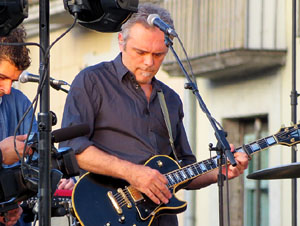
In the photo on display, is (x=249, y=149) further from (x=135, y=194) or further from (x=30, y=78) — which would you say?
(x=30, y=78)

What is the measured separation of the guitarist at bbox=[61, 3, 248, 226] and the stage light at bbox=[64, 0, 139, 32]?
2.85 feet

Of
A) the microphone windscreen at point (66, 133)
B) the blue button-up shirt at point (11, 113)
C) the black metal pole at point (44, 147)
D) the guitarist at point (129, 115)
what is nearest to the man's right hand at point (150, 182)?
the guitarist at point (129, 115)

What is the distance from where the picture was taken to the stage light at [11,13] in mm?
4941

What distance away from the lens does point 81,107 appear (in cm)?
612

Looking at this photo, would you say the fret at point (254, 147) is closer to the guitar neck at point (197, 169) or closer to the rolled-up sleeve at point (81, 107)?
the guitar neck at point (197, 169)

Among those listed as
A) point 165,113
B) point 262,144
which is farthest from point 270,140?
point 165,113

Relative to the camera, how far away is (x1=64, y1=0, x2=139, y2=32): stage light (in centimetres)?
515

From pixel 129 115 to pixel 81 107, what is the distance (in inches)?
11.7

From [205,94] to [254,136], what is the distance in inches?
43.2

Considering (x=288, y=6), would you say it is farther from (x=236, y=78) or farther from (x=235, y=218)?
(x=235, y=218)

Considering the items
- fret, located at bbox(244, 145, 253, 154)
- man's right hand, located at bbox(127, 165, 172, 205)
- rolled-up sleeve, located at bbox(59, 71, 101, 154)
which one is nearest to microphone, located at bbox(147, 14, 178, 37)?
rolled-up sleeve, located at bbox(59, 71, 101, 154)

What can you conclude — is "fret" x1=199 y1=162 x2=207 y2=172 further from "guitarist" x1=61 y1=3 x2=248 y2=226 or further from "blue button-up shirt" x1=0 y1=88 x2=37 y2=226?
"blue button-up shirt" x1=0 y1=88 x2=37 y2=226

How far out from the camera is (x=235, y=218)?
13.0 metres

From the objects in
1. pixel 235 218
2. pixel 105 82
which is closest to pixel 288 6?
pixel 235 218
